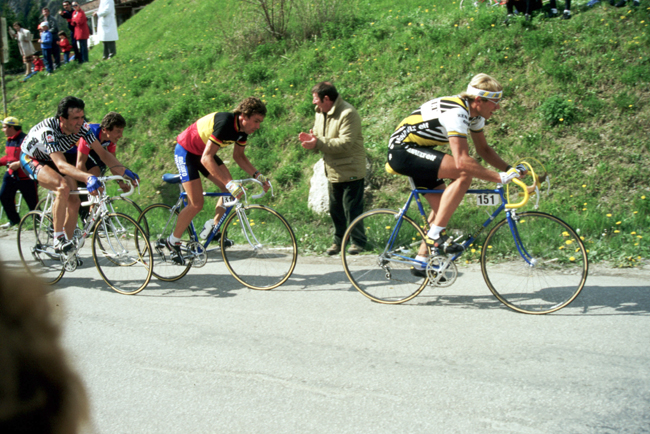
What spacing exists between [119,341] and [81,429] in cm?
393

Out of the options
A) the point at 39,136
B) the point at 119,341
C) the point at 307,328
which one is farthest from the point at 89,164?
the point at 307,328

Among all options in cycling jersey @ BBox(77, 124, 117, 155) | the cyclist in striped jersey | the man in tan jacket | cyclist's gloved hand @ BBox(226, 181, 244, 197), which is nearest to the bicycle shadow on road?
the cyclist in striped jersey

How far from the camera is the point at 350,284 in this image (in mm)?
6027

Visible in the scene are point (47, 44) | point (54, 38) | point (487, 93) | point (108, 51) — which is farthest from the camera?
point (47, 44)

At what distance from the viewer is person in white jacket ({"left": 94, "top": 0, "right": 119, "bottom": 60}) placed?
1784cm

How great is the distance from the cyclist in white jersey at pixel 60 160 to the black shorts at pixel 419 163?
11.1 ft

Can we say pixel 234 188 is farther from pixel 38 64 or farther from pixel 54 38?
pixel 38 64

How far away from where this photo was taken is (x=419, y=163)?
17.2 feet

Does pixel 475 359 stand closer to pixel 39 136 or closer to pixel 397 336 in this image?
pixel 397 336

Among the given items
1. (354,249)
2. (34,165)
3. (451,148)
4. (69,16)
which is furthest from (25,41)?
(451,148)

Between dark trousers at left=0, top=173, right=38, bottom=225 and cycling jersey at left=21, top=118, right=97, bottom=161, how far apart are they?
133 inches

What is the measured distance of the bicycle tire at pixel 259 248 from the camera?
5996 mm

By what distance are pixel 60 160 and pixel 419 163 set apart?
167 inches

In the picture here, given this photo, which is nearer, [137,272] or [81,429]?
[81,429]
